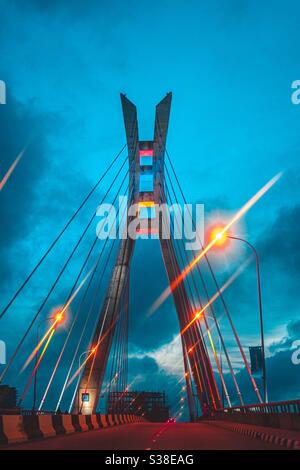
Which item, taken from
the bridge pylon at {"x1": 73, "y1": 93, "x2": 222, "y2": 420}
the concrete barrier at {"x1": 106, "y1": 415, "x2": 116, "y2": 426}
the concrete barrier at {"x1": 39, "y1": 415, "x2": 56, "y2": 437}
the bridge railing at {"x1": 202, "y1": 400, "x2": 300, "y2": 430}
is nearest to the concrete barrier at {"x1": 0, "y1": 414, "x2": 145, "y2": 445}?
the concrete barrier at {"x1": 39, "y1": 415, "x2": 56, "y2": 437}

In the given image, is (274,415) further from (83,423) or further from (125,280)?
(125,280)

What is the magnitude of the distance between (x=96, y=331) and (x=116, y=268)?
533 cm

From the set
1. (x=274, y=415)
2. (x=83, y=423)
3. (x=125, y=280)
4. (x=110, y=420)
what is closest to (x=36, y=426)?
(x=83, y=423)

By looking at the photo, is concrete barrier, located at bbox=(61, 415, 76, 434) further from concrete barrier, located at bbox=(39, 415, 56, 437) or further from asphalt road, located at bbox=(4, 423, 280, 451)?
asphalt road, located at bbox=(4, 423, 280, 451)

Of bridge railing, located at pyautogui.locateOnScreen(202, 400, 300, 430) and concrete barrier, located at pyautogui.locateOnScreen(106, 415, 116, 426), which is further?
concrete barrier, located at pyautogui.locateOnScreen(106, 415, 116, 426)

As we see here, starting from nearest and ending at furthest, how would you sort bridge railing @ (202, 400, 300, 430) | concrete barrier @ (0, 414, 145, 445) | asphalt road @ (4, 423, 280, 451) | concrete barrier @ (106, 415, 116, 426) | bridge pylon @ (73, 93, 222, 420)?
asphalt road @ (4, 423, 280, 451)
concrete barrier @ (0, 414, 145, 445)
bridge railing @ (202, 400, 300, 430)
concrete barrier @ (106, 415, 116, 426)
bridge pylon @ (73, 93, 222, 420)

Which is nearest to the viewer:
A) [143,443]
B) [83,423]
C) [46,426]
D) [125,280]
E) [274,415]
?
[143,443]

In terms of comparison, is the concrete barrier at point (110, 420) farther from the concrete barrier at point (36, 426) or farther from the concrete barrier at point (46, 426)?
the concrete barrier at point (46, 426)

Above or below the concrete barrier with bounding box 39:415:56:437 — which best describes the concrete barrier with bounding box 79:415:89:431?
above

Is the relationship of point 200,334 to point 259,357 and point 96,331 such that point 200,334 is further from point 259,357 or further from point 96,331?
point 259,357

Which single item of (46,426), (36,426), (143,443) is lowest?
(143,443)

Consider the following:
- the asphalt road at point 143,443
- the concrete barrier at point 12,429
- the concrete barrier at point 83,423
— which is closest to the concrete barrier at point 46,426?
the asphalt road at point 143,443

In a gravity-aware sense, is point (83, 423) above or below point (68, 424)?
above
